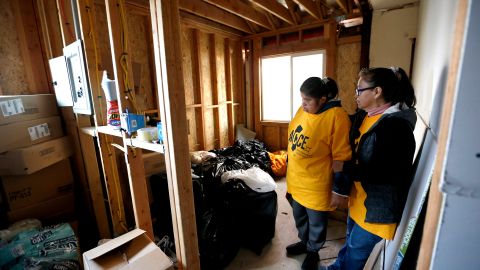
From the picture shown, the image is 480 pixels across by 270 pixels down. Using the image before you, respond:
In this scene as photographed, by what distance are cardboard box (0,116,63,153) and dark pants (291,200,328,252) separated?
86.5 inches

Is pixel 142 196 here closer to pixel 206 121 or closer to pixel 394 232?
pixel 394 232

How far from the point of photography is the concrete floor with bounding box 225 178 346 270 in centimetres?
177

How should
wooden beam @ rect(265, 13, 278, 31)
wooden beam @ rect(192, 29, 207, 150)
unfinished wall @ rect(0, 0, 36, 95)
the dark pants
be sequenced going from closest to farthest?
the dark pants, unfinished wall @ rect(0, 0, 36, 95), wooden beam @ rect(192, 29, 207, 150), wooden beam @ rect(265, 13, 278, 31)

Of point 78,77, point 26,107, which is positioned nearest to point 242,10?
point 78,77

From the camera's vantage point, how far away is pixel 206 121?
4.08 meters

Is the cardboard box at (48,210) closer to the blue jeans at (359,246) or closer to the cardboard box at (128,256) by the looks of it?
the cardboard box at (128,256)

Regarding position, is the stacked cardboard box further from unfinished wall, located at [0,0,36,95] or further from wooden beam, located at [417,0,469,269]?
wooden beam, located at [417,0,469,269]

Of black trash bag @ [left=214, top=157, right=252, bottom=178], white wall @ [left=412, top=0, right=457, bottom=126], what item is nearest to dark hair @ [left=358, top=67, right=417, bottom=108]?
white wall @ [left=412, top=0, right=457, bottom=126]

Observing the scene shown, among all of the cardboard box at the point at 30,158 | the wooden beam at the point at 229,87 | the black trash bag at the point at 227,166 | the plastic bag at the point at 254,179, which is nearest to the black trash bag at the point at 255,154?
the wooden beam at the point at 229,87

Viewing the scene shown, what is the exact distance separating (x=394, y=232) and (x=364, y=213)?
0.47ft

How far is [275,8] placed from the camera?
10.5ft

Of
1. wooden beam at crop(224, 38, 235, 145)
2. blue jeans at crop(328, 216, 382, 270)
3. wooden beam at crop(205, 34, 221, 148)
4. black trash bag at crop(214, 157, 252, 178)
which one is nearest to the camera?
blue jeans at crop(328, 216, 382, 270)

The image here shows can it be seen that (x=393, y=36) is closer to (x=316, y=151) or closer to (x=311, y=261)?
(x=316, y=151)

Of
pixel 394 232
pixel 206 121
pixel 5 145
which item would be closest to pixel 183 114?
pixel 394 232
